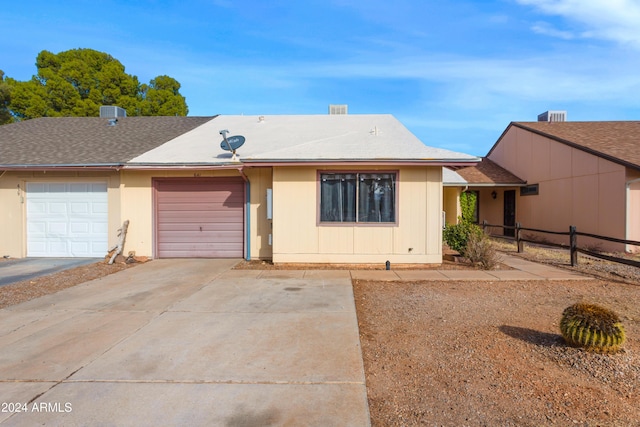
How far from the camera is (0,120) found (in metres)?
23.9

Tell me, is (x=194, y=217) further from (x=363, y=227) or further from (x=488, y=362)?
(x=488, y=362)

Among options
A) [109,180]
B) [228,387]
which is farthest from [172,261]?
[228,387]

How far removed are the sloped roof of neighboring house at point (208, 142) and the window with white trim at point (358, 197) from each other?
0.63 meters

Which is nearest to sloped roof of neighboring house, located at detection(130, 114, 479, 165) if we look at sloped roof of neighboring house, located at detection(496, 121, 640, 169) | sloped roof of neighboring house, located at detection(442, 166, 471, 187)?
sloped roof of neighboring house, located at detection(442, 166, 471, 187)

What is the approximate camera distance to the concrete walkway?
823cm

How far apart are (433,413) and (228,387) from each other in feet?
6.18

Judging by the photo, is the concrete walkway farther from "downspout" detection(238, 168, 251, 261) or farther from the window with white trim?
"downspout" detection(238, 168, 251, 261)

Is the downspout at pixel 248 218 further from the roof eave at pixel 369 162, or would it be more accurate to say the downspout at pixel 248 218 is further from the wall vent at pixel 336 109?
the wall vent at pixel 336 109

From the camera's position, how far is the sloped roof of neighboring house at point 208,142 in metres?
9.19

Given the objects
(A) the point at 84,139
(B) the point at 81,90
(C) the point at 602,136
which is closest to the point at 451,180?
(C) the point at 602,136

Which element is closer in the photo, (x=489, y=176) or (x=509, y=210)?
(x=489, y=176)

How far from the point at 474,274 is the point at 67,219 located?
11.6m

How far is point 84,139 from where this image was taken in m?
12.8

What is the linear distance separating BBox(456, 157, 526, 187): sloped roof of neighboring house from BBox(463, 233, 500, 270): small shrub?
317 inches
